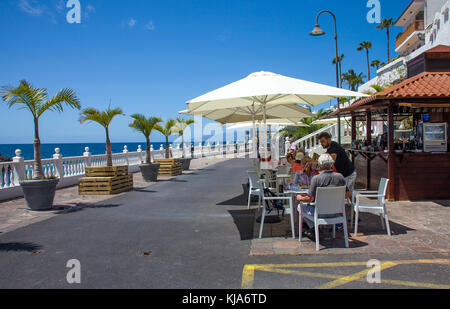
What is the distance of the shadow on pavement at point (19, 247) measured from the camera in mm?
5301

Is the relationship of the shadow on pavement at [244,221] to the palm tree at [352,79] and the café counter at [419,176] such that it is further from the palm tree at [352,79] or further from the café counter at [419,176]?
the palm tree at [352,79]

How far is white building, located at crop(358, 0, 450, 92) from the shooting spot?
21.8m

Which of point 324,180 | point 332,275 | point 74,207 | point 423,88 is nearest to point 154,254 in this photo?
point 332,275

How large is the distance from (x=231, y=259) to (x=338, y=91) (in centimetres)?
357

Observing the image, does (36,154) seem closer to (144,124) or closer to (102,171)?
(102,171)

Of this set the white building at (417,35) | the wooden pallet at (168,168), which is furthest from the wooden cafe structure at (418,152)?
the wooden pallet at (168,168)

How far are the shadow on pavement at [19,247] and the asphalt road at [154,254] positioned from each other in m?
0.02

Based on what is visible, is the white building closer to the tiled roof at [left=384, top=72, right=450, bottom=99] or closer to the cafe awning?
the tiled roof at [left=384, top=72, right=450, bottom=99]

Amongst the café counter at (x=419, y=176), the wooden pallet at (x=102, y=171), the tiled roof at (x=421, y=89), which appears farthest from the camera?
the wooden pallet at (x=102, y=171)

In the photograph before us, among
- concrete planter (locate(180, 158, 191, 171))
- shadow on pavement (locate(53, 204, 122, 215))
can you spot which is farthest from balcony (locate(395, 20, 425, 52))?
shadow on pavement (locate(53, 204, 122, 215))

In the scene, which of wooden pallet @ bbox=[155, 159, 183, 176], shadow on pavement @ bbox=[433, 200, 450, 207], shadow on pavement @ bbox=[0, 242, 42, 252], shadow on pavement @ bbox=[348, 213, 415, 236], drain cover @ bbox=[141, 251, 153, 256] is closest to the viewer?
drain cover @ bbox=[141, 251, 153, 256]

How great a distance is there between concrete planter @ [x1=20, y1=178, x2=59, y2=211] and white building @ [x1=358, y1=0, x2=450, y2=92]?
11573mm

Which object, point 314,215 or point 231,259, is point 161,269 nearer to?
point 231,259

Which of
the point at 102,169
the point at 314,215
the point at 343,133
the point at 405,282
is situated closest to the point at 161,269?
the point at 314,215
